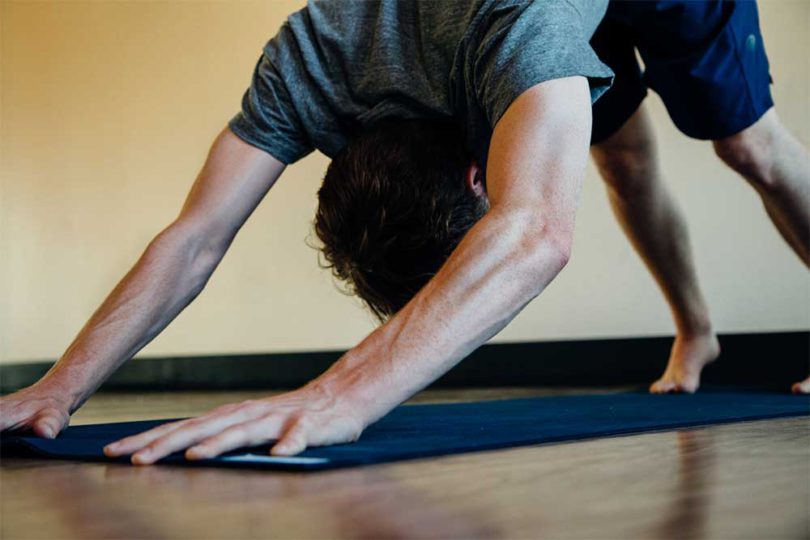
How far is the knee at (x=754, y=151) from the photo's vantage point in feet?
5.57

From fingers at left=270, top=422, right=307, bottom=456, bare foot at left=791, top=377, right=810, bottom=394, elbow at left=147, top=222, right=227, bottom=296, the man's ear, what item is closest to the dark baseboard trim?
bare foot at left=791, top=377, right=810, bottom=394

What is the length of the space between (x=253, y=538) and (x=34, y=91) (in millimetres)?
3522

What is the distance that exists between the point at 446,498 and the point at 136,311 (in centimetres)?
67

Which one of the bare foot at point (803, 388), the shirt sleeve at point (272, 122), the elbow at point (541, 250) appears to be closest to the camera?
the elbow at point (541, 250)

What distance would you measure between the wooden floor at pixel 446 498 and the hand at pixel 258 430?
0.03 metres

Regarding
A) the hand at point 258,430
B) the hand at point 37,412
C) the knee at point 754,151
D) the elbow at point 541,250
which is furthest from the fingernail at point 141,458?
the knee at point 754,151

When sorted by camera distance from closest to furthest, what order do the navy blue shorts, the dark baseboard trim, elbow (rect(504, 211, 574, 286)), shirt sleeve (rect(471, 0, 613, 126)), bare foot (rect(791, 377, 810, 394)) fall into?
1. elbow (rect(504, 211, 574, 286))
2. shirt sleeve (rect(471, 0, 613, 126))
3. the navy blue shorts
4. bare foot (rect(791, 377, 810, 394))
5. the dark baseboard trim

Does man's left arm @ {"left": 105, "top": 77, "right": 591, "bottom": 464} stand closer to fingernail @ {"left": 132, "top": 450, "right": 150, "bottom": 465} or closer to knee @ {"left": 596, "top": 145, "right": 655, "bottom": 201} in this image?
fingernail @ {"left": 132, "top": 450, "right": 150, "bottom": 465}

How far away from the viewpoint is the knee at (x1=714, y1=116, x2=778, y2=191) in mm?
1696

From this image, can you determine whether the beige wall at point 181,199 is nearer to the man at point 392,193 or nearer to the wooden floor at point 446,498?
the man at point 392,193

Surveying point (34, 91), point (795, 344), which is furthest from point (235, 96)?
point (795, 344)

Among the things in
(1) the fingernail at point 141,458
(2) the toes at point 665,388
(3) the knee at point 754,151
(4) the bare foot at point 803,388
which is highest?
(1) the fingernail at point 141,458

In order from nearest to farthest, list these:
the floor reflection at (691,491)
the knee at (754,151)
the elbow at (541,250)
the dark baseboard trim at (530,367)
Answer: the floor reflection at (691,491) < the elbow at (541,250) < the knee at (754,151) < the dark baseboard trim at (530,367)

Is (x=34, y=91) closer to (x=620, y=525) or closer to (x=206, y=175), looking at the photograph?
(x=206, y=175)
